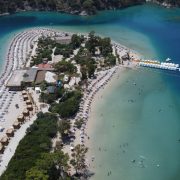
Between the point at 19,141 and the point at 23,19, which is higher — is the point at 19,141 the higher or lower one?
the higher one

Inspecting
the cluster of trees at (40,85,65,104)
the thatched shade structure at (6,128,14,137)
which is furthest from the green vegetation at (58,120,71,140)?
the cluster of trees at (40,85,65,104)

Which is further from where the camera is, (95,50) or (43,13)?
(43,13)

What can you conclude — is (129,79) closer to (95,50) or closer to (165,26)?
(95,50)

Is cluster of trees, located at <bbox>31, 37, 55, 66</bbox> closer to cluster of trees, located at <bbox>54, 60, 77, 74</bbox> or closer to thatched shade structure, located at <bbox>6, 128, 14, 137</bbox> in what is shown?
cluster of trees, located at <bbox>54, 60, 77, 74</bbox>

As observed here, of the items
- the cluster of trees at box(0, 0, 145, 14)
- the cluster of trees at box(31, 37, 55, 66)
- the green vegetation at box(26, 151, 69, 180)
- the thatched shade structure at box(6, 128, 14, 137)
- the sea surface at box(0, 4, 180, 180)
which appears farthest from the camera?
the cluster of trees at box(0, 0, 145, 14)

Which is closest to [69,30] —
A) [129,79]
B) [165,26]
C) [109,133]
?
[165,26]

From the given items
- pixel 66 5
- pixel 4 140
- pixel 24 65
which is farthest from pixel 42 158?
pixel 66 5

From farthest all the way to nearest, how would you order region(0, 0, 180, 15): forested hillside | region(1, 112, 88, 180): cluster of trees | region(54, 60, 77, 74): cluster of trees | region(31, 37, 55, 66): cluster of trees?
region(0, 0, 180, 15): forested hillside, region(31, 37, 55, 66): cluster of trees, region(54, 60, 77, 74): cluster of trees, region(1, 112, 88, 180): cluster of trees
